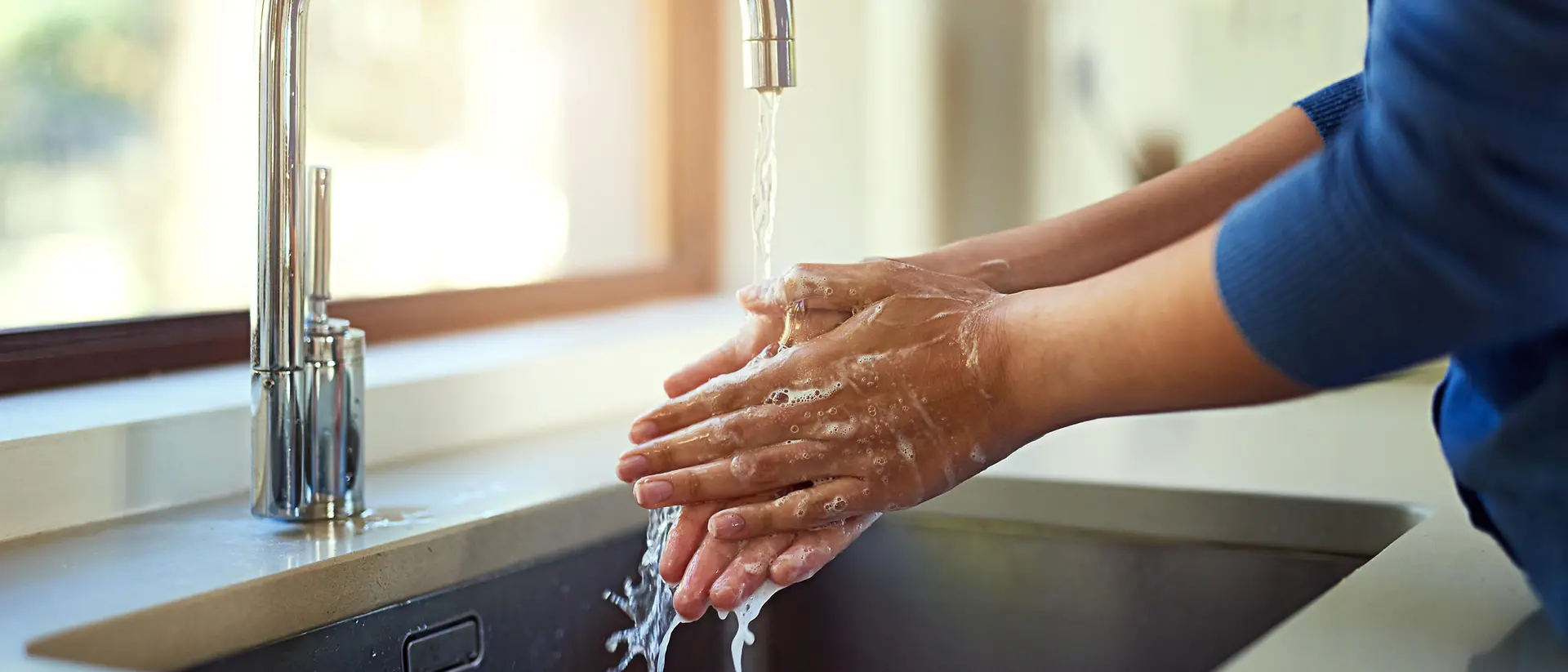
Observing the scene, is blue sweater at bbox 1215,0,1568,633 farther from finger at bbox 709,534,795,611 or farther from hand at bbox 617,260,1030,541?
finger at bbox 709,534,795,611

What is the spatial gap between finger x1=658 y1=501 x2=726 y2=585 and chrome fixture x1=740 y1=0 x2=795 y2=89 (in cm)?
24

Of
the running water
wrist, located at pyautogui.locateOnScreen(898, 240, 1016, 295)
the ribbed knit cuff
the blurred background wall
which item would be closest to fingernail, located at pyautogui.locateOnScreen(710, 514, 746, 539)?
the running water

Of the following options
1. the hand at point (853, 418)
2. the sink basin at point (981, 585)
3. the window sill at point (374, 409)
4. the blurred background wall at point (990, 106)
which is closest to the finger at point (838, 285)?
the hand at point (853, 418)

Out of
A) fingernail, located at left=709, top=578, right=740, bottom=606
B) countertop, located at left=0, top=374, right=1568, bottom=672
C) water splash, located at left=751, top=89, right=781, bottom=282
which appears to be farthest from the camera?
water splash, located at left=751, top=89, right=781, bottom=282

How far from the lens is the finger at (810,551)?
0.79 metres

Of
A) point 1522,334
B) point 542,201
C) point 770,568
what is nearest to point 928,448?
point 770,568

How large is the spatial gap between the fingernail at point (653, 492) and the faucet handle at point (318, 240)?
23 cm

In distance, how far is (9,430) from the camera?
2.80 ft

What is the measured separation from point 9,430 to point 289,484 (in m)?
0.17

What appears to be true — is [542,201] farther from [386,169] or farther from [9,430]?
[9,430]

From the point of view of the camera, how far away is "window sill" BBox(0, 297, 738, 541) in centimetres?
85

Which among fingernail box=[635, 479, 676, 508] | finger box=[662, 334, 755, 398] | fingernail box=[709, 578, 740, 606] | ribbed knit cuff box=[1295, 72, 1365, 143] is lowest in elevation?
fingernail box=[709, 578, 740, 606]

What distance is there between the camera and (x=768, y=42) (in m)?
0.82

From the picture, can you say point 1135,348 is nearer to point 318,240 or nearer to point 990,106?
point 318,240
